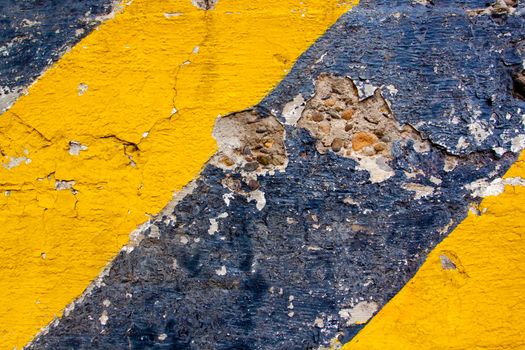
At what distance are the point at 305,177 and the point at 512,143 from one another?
572mm

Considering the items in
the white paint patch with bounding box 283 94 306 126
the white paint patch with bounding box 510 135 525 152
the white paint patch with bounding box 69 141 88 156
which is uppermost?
the white paint patch with bounding box 283 94 306 126

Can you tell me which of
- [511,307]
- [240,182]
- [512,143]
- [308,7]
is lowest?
[511,307]

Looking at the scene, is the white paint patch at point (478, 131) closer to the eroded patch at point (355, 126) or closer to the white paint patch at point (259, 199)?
the eroded patch at point (355, 126)

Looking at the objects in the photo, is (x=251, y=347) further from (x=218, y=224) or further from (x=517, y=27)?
(x=517, y=27)

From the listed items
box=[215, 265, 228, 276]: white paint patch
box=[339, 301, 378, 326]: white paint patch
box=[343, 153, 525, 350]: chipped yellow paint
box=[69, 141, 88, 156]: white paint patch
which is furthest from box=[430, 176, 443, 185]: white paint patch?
box=[69, 141, 88, 156]: white paint patch

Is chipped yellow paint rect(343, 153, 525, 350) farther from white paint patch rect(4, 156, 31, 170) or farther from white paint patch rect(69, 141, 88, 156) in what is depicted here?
white paint patch rect(4, 156, 31, 170)

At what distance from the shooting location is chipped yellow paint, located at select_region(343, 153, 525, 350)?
1.36 m

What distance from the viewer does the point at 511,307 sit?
4.47ft

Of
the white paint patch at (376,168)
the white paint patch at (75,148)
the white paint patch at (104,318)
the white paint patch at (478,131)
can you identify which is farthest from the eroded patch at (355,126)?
the white paint patch at (104,318)

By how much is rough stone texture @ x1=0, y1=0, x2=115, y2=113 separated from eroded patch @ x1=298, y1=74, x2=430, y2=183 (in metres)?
0.69

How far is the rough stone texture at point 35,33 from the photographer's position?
1.52 meters

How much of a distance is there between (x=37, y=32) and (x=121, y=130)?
42cm

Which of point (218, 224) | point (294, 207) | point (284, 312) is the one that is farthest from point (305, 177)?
point (284, 312)

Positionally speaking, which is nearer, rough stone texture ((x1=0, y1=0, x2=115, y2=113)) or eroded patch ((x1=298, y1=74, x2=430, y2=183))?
eroded patch ((x1=298, y1=74, x2=430, y2=183))
